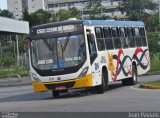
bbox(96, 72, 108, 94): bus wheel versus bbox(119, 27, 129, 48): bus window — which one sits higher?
bbox(119, 27, 129, 48): bus window

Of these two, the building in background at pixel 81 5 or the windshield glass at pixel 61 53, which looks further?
the building in background at pixel 81 5

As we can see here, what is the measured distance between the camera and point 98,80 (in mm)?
24078

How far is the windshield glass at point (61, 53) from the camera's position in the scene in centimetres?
2356

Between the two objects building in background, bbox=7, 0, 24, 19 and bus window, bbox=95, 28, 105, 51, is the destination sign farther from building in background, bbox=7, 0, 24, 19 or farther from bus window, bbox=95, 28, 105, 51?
building in background, bbox=7, 0, 24, 19

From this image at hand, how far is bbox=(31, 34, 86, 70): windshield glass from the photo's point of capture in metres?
23.6

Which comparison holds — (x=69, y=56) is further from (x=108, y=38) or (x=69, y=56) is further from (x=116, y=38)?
(x=116, y=38)

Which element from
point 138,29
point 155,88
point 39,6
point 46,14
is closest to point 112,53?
point 155,88

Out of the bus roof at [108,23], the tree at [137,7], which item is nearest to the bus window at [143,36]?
the bus roof at [108,23]

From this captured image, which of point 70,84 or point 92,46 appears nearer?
point 70,84

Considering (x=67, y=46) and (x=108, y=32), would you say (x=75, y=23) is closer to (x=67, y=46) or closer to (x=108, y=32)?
(x=67, y=46)

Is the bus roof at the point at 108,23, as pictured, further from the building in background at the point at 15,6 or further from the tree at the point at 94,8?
the building in background at the point at 15,6

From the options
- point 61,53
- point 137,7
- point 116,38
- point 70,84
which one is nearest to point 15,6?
point 137,7

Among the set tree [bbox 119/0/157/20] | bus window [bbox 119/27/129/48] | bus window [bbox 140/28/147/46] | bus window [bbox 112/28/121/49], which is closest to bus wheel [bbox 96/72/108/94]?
bus window [bbox 112/28/121/49]

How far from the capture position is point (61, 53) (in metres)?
23.7
